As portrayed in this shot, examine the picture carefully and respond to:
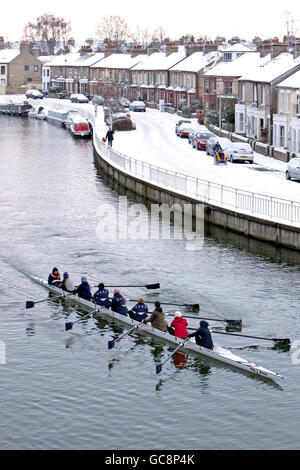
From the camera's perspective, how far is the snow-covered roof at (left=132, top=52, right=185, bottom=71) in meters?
124

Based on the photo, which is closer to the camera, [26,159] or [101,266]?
[101,266]

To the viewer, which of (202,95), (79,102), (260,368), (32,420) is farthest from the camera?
(79,102)

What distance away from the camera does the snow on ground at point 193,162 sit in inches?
2082

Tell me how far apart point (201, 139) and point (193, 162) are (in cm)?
926

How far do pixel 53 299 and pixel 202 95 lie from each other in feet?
256

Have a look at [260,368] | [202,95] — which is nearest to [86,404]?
[260,368]

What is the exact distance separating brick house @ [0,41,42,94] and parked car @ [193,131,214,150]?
96220 millimetres

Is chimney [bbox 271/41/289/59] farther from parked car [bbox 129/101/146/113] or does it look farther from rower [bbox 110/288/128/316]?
rower [bbox 110/288/128/316]

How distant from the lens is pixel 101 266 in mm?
40969

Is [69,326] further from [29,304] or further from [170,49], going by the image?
[170,49]

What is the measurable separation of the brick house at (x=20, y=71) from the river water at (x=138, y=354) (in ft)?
387

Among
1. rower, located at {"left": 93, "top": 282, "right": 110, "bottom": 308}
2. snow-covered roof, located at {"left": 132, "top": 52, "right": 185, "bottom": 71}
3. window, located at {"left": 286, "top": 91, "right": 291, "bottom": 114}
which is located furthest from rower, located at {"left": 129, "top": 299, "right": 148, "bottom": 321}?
snow-covered roof, located at {"left": 132, "top": 52, "right": 185, "bottom": 71}

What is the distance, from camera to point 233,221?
46188 millimetres
